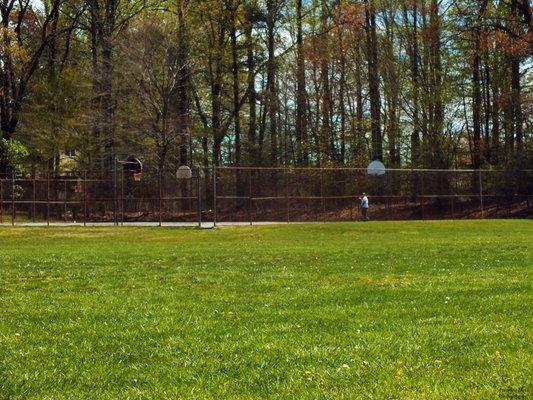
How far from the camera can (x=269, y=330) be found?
700cm

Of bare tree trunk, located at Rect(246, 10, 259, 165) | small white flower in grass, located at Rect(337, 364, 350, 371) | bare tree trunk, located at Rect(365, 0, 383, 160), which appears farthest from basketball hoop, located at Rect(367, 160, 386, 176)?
small white flower in grass, located at Rect(337, 364, 350, 371)

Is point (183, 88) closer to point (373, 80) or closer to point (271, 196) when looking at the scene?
point (271, 196)

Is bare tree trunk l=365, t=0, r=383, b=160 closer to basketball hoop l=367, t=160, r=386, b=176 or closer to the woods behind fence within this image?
the woods behind fence

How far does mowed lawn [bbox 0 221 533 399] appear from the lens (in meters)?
4.91

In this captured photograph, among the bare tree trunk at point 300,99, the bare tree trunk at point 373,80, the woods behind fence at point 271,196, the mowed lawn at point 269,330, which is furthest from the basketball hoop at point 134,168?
the mowed lawn at point 269,330

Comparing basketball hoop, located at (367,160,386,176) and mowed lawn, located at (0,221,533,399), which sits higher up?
basketball hoop, located at (367,160,386,176)

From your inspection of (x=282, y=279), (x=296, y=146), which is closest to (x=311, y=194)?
(x=296, y=146)

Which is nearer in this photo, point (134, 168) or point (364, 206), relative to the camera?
point (364, 206)

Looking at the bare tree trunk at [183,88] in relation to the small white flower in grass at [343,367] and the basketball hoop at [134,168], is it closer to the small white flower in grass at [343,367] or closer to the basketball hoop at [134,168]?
the basketball hoop at [134,168]

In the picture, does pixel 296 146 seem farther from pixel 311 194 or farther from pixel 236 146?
pixel 311 194

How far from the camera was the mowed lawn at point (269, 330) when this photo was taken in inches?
193

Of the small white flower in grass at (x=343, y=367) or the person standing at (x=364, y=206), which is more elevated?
the person standing at (x=364, y=206)

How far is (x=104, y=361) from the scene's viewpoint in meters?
5.73

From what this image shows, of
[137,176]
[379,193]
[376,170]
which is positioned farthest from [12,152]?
[379,193]
